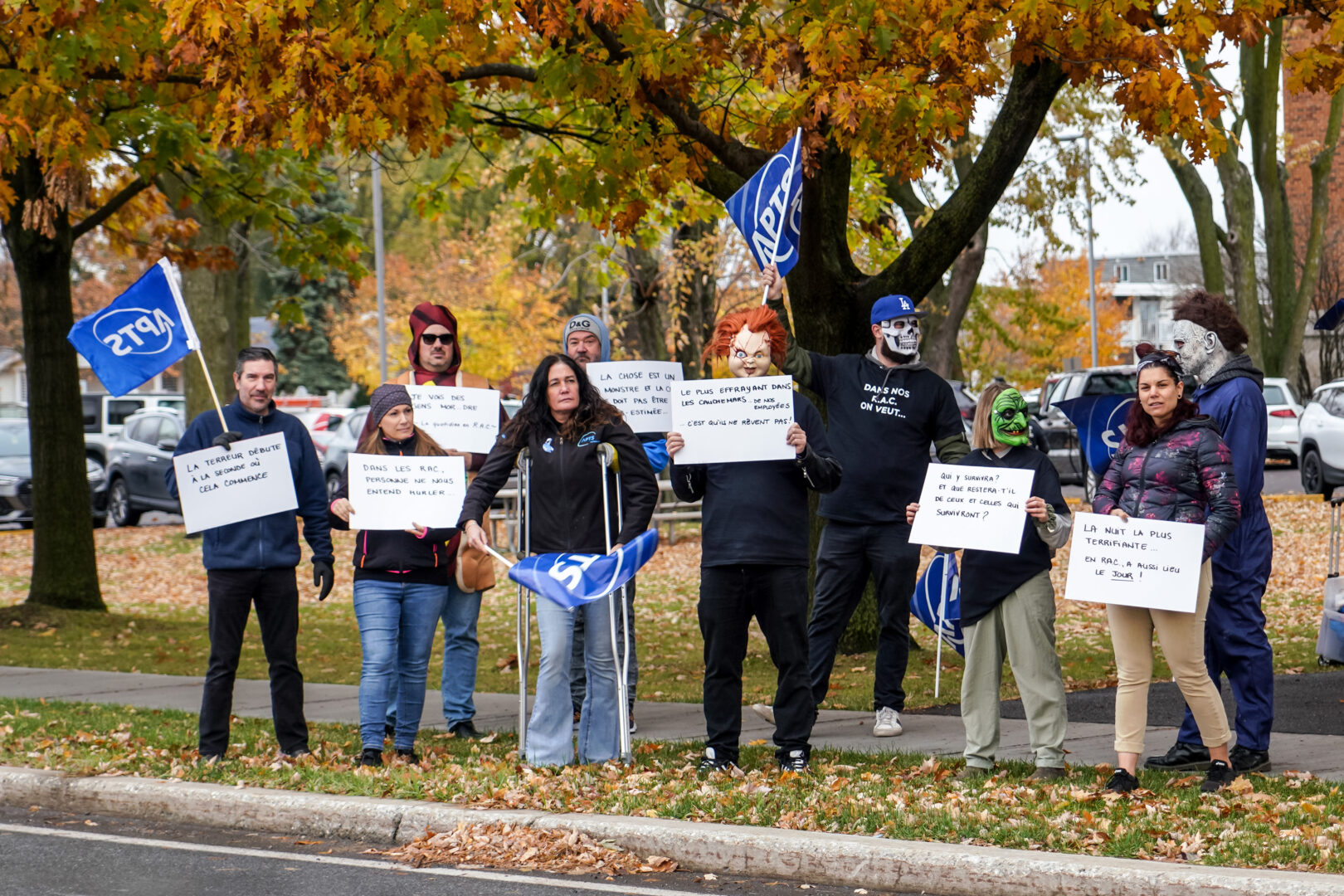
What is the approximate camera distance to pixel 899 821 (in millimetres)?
5977

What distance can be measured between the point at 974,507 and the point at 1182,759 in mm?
1515

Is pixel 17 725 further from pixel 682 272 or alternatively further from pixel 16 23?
pixel 682 272

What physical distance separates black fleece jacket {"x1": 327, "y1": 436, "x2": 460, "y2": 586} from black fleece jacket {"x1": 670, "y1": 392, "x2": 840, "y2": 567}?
1308 mm

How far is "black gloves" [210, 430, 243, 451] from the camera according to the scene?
24.7 feet

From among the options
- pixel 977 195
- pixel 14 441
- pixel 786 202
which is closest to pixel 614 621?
pixel 786 202

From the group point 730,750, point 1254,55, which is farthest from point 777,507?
point 1254,55

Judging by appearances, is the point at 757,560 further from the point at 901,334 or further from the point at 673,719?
the point at 673,719

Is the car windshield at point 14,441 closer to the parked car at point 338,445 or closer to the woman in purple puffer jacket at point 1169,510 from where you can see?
the parked car at point 338,445

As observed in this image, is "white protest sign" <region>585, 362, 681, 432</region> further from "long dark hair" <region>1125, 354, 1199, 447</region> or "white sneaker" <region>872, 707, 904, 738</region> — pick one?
"long dark hair" <region>1125, 354, 1199, 447</region>

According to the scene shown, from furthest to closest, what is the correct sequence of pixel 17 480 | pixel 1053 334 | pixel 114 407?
1. pixel 1053 334
2. pixel 114 407
3. pixel 17 480

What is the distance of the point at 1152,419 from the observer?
6.54 m

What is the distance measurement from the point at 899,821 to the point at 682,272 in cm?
1877

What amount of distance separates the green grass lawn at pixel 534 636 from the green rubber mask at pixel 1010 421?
2.64 metres

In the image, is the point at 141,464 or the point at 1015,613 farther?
the point at 141,464
